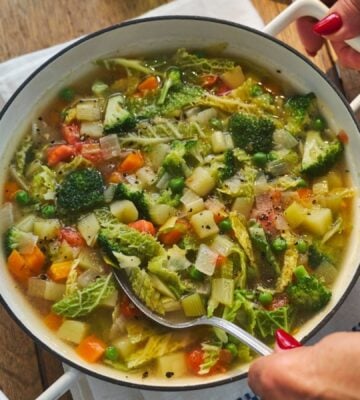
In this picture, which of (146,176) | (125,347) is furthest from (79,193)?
(125,347)

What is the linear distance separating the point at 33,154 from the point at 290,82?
1.01 meters

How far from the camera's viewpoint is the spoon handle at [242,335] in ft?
6.98

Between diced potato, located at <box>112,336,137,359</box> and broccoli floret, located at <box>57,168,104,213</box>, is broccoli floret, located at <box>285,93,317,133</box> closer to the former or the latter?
broccoli floret, located at <box>57,168,104,213</box>

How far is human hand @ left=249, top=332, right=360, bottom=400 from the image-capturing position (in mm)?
1655

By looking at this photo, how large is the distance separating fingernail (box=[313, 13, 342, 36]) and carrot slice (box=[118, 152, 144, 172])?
2.57 ft

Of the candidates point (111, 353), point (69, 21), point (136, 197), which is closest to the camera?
point (111, 353)

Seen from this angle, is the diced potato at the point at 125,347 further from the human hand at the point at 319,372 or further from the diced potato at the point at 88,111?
the diced potato at the point at 88,111

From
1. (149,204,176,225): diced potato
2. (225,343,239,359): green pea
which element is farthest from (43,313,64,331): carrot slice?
(225,343,239,359): green pea

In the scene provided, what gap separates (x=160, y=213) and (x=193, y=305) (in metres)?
0.34

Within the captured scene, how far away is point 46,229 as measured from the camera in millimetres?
2449

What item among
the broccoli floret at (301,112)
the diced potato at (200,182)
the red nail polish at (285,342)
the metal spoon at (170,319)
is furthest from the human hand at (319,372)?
the broccoli floret at (301,112)

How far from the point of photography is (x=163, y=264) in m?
2.37

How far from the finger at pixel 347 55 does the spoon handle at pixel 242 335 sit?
1124 millimetres

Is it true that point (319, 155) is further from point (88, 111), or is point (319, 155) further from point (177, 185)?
point (88, 111)
